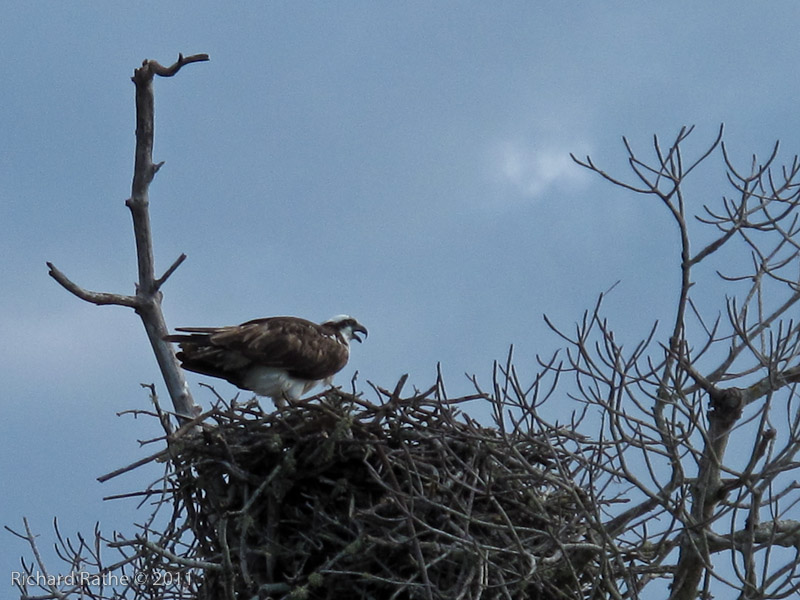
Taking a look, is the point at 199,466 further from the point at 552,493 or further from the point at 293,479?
the point at 552,493

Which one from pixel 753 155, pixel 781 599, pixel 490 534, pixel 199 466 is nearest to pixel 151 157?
pixel 199 466

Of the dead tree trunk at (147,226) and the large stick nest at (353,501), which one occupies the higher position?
the dead tree trunk at (147,226)

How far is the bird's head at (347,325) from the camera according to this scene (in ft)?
34.8

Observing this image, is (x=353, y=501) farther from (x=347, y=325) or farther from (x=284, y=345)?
(x=347, y=325)

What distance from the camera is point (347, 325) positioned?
1066 centimetres

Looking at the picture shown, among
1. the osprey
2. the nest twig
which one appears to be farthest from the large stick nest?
the osprey

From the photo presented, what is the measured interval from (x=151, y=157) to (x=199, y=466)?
2.68m

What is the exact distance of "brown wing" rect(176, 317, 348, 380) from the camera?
9.34 meters

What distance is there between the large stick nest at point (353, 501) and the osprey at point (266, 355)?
1.29m

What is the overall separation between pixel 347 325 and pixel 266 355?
4.57 ft

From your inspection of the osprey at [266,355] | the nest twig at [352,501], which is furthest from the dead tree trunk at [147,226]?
the nest twig at [352,501]

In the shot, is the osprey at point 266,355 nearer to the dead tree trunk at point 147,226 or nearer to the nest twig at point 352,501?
the dead tree trunk at point 147,226

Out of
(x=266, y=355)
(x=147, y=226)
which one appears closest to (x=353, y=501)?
(x=266, y=355)

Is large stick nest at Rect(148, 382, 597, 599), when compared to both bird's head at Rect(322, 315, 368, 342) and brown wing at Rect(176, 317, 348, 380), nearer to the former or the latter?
brown wing at Rect(176, 317, 348, 380)
